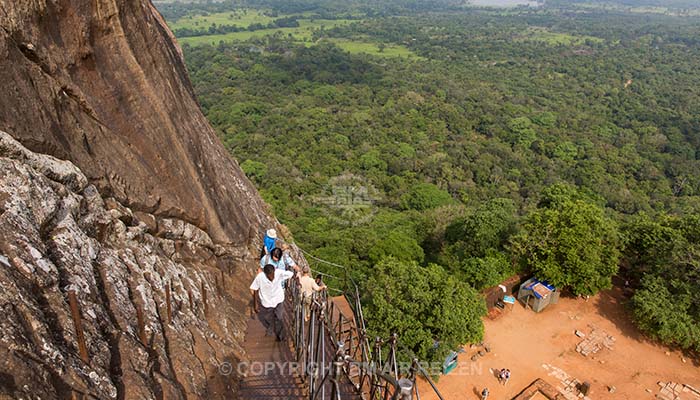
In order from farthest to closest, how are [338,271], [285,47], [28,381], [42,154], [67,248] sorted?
[285,47]
[338,271]
[42,154]
[67,248]
[28,381]

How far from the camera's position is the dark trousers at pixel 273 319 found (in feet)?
22.2

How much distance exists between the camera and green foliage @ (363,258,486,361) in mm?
12617

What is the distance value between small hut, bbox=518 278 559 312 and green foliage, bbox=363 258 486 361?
2792 mm

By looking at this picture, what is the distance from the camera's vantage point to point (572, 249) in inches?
609

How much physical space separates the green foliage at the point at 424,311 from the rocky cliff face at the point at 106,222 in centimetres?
546

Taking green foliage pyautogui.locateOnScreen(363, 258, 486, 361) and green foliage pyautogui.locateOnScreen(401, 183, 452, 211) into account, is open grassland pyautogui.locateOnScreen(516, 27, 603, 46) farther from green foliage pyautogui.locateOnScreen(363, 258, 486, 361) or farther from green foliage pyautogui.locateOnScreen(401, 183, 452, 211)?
green foliage pyautogui.locateOnScreen(363, 258, 486, 361)

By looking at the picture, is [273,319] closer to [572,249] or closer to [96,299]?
[96,299]

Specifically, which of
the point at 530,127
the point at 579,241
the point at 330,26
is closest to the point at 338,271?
the point at 579,241

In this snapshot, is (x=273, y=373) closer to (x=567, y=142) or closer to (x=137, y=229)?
(x=137, y=229)

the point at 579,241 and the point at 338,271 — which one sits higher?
the point at 579,241

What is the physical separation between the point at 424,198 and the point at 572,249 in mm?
24961

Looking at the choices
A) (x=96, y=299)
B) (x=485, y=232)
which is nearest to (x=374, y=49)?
(x=485, y=232)

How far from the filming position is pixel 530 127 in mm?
60500

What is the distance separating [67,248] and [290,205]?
31.8m
